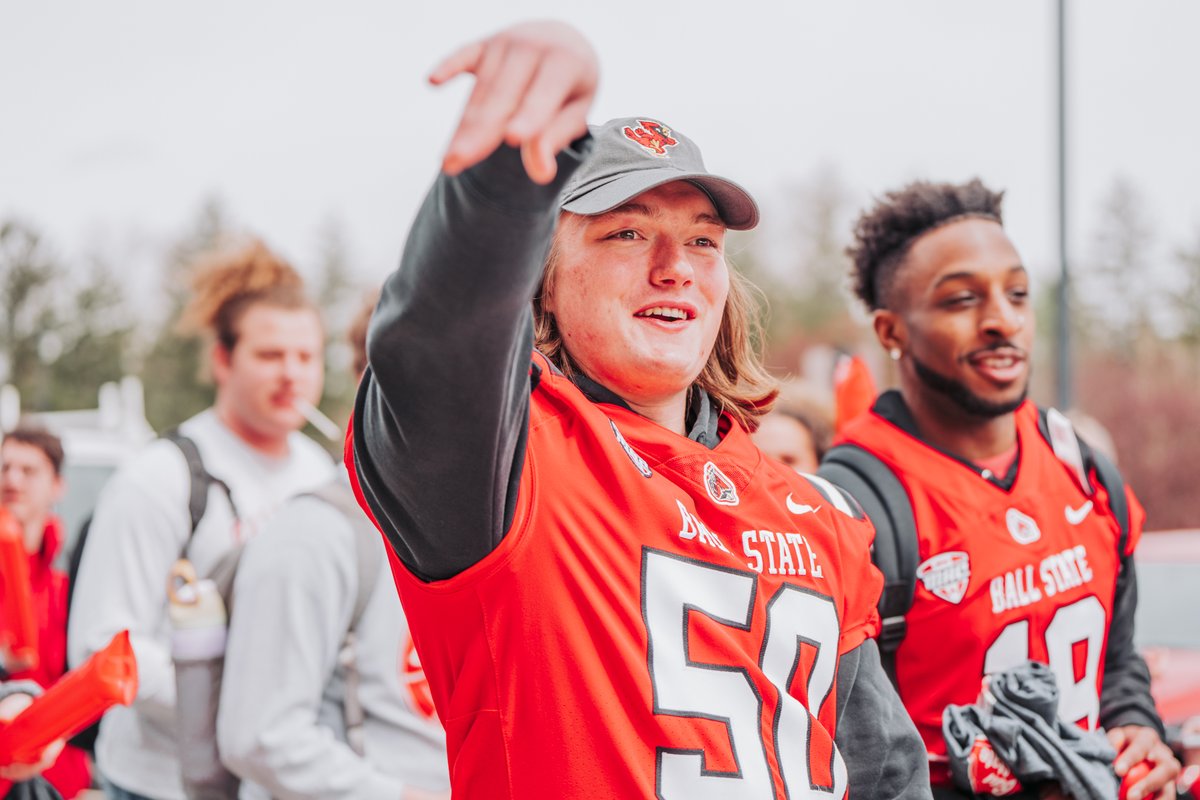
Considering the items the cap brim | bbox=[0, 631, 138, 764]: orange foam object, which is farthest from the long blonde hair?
bbox=[0, 631, 138, 764]: orange foam object

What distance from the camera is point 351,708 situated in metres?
2.80

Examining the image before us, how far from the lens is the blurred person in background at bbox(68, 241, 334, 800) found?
3262mm

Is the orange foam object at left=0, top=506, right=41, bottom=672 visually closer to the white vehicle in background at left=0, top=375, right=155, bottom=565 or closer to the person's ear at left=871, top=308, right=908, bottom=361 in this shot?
the white vehicle in background at left=0, top=375, right=155, bottom=565

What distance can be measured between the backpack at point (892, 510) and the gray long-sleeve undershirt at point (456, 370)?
1.29 meters

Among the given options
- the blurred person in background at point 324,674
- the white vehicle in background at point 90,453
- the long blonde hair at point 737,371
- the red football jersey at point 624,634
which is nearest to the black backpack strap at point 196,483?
the blurred person in background at point 324,674

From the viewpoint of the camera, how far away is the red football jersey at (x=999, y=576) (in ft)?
8.20

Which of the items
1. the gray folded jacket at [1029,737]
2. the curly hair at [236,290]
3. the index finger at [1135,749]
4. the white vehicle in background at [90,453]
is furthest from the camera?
the white vehicle in background at [90,453]

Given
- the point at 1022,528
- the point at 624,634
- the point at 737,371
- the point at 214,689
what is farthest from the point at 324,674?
the point at 1022,528

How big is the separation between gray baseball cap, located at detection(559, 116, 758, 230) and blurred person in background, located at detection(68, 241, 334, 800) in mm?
1877

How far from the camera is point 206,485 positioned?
3.57 meters

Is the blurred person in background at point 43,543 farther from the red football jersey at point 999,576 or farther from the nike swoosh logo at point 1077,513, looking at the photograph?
the nike swoosh logo at point 1077,513

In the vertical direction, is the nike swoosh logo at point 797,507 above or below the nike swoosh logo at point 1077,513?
above

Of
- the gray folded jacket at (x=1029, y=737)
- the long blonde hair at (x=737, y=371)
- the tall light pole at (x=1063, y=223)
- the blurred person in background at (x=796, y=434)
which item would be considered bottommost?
the gray folded jacket at (x=1029, y=737)

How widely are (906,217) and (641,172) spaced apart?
4.53 ft
